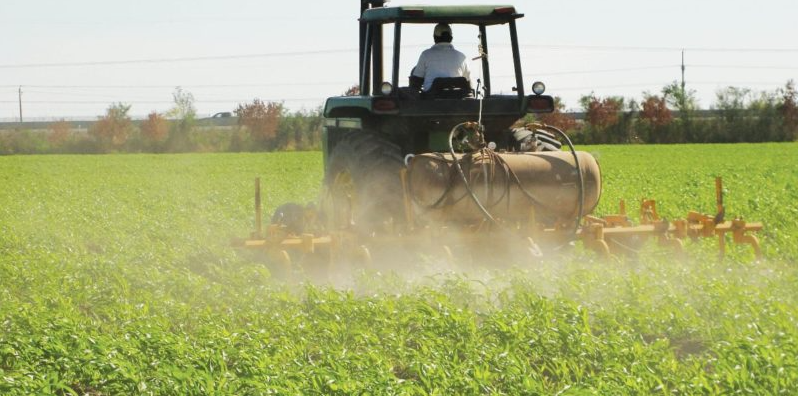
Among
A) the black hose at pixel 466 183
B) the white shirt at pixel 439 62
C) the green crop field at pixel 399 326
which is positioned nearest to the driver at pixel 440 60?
the white shirt at pixel 439 62

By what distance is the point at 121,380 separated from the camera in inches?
214

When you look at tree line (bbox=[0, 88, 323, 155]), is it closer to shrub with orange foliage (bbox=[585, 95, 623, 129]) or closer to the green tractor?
shrub with orange foliage (bbox=[585, 95, 623, 129])

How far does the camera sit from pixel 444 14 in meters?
8.68

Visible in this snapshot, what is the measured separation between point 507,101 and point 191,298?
3015 millimetres

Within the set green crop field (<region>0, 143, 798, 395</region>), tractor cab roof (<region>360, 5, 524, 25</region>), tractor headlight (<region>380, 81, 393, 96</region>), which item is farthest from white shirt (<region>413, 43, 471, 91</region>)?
green crop field (<region>0, 143, 798, 395</region>)

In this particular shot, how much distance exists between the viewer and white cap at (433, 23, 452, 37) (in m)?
8.73

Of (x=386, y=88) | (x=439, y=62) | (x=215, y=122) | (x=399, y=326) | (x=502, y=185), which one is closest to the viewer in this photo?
(x=399, y=326)

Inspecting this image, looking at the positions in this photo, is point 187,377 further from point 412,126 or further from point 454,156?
point 412,126

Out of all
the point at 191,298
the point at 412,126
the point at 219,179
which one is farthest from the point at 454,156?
the point at 219,179

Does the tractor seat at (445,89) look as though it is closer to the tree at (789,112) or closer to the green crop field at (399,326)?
the green crop field at (399,326)

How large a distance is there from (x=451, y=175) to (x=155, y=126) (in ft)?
214

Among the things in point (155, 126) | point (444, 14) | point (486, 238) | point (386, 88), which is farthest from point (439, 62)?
point (155, 126)

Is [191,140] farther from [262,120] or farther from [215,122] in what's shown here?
[215,122]

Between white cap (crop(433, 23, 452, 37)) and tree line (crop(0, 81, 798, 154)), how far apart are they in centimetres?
4331
